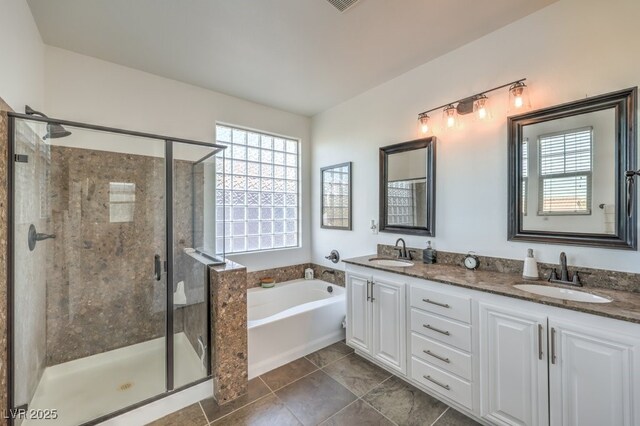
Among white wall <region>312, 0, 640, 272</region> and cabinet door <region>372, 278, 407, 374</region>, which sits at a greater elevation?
white wall <region>312, 0, 640, 272</region>

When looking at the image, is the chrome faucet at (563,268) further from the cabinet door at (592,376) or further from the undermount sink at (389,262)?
the undermount sink at (389,262)

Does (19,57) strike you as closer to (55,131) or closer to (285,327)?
(55,131)

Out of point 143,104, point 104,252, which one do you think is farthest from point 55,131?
point 104,252

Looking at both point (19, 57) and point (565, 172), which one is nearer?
point (19, 57)

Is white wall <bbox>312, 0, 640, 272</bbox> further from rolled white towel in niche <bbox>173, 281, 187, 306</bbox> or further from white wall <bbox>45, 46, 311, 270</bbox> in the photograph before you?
rolled white towel in niche <bbox>173, 281, 187, 306</bbox>

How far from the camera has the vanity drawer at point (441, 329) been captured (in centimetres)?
175

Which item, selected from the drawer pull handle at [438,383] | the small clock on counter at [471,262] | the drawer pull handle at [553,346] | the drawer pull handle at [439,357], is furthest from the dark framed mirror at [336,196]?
the drawer pull handle at [553,346]

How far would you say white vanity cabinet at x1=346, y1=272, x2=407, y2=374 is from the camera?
2.12 m

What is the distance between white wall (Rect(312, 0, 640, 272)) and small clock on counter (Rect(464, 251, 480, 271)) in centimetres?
8

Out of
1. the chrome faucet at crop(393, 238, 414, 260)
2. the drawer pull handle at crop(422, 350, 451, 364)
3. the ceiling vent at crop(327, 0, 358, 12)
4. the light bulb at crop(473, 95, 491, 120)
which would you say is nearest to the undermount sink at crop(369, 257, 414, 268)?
the chrome faucet at crop(393, 238, 414, 260)

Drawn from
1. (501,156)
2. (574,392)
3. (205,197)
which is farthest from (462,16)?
(205,197)

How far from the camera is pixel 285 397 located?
78.2 inches

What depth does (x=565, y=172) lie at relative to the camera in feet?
5.88

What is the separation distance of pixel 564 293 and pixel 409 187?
142 centimetres
